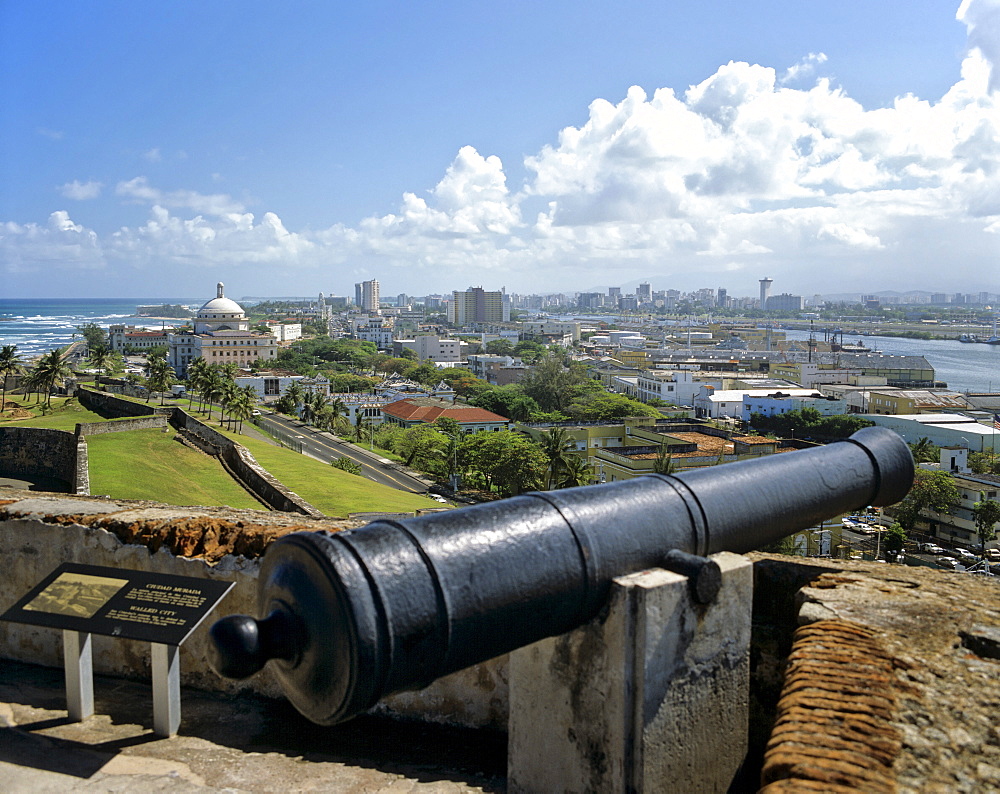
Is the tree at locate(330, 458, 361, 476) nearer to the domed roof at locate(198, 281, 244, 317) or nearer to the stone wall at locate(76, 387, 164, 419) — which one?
the stone wall at locate(76, 387, 164, 419)

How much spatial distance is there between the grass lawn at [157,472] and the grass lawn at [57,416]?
197 cm

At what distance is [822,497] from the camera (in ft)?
12.0

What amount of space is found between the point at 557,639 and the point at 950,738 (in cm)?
129

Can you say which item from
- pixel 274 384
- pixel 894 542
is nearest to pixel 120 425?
pixel 894 542

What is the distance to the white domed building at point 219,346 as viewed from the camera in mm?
83125

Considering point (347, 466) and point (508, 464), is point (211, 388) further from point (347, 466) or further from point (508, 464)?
point (508, 464)

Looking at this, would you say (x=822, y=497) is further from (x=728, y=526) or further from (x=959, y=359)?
(x=959, y=359)

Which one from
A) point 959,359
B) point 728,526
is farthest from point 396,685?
point 959,359

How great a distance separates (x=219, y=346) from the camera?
83500mm

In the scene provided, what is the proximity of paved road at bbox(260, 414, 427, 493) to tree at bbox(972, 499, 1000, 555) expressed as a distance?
1851cm

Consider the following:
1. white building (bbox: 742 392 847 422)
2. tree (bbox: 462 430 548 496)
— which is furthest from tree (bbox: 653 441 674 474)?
white building (bbox: 742 392 847 422)

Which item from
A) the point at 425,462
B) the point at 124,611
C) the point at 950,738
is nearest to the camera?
the point at 950,738

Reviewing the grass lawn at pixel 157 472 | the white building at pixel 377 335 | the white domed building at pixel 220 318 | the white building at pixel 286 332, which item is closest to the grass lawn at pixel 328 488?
the grass lawn at pixel 157 472

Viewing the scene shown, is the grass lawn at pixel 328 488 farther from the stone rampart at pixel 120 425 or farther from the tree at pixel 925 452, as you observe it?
the tree at pixel 925 452
